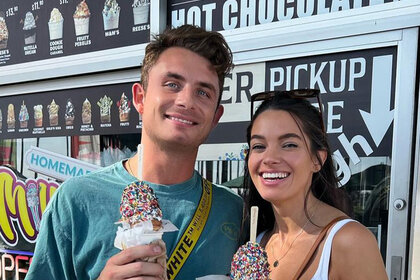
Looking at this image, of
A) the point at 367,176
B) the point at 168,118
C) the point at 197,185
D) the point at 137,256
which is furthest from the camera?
the point at 367,176

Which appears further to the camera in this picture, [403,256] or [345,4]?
[345,4]

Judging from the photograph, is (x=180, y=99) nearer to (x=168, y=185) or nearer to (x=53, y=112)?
(x=168, y=185)

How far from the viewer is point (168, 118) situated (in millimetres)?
1562

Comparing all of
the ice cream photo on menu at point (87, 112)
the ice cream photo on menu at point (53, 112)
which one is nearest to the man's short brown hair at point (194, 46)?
the ice cream photo on menu at point (87, 112)

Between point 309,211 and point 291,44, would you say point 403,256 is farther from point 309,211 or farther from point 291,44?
point 291,44

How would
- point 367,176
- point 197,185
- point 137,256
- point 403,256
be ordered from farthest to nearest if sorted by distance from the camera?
point 367,176
point 403,256
point 197,185
point 137,256

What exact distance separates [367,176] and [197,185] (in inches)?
36.6

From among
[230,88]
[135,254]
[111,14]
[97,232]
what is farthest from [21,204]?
[135,254]

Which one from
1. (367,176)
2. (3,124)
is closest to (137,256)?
(367,176)

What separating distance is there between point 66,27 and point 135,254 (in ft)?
7.85

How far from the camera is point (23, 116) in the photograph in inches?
130

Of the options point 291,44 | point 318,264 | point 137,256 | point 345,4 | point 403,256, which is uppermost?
point 345,4

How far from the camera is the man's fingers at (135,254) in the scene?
1189 mm

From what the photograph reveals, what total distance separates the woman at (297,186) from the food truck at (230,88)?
1.40 feet
